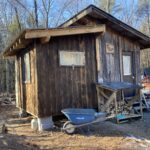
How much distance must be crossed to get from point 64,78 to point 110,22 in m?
3.17

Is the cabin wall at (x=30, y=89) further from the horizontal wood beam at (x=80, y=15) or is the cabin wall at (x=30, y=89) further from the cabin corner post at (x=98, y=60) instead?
the cabin corner post at (x=98, y=60)

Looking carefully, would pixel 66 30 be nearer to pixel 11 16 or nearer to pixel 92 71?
pixel 92 71

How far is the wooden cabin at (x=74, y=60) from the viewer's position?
9375mm

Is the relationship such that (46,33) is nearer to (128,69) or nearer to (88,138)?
(88,138)

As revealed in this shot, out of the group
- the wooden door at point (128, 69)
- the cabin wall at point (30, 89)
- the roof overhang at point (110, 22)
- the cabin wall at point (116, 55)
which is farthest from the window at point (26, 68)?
the wooden door at point (128, 69)

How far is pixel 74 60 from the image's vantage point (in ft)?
33.4

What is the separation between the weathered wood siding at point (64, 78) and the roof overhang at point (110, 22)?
36.0 inches

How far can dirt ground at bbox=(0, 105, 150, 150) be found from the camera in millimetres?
7375

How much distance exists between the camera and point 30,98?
10625 mm

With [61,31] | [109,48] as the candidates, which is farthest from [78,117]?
[109,48]

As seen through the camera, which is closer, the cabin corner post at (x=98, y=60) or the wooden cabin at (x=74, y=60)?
the wooden cabin at (x=74, y=60)

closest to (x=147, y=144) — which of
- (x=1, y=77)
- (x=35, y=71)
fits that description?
(x=35, y=71)

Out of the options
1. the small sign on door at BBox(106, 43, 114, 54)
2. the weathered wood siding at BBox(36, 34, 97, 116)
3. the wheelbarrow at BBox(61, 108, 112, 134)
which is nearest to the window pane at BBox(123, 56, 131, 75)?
the small sign on door at BBox(106, 43, 114, 54)

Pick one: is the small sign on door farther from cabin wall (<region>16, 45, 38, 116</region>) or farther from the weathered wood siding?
cabin wall (<region>16, 45, 38, 116</region>)
